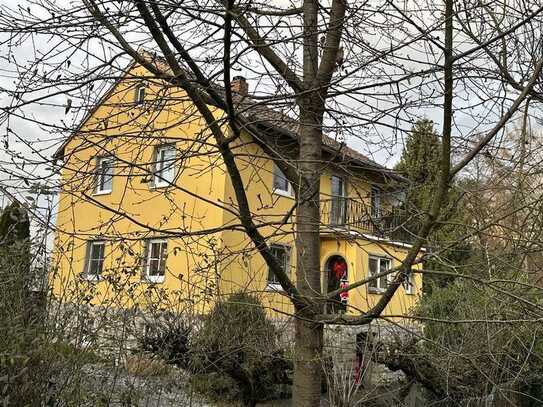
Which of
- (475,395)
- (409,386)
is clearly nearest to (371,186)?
(475,395)

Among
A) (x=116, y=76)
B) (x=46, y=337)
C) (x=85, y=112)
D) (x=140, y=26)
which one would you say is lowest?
(x=46, y=337)

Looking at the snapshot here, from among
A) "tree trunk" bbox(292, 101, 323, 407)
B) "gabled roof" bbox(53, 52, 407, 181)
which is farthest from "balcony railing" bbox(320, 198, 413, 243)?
"gabled roof" bbox(53, 52, 407, 181)

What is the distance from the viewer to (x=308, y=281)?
12.2 ft

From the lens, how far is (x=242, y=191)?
11.2ft

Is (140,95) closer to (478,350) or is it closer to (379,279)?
(379,279)

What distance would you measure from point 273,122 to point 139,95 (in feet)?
3.12

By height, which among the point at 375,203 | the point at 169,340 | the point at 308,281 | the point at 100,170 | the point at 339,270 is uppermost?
the point at 339,270

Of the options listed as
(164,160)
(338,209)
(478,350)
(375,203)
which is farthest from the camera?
(478,350)

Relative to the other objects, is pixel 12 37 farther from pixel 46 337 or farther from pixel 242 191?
pixel 46 337

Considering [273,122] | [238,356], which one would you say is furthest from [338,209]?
[238,356]

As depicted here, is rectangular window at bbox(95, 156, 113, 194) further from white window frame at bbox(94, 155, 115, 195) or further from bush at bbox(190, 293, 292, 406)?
bush at bbox(190, 293, 292, 406)

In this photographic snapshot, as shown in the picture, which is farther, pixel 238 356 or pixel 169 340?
pixel 238 356

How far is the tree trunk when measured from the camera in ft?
11.9

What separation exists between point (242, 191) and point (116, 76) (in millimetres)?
1082
